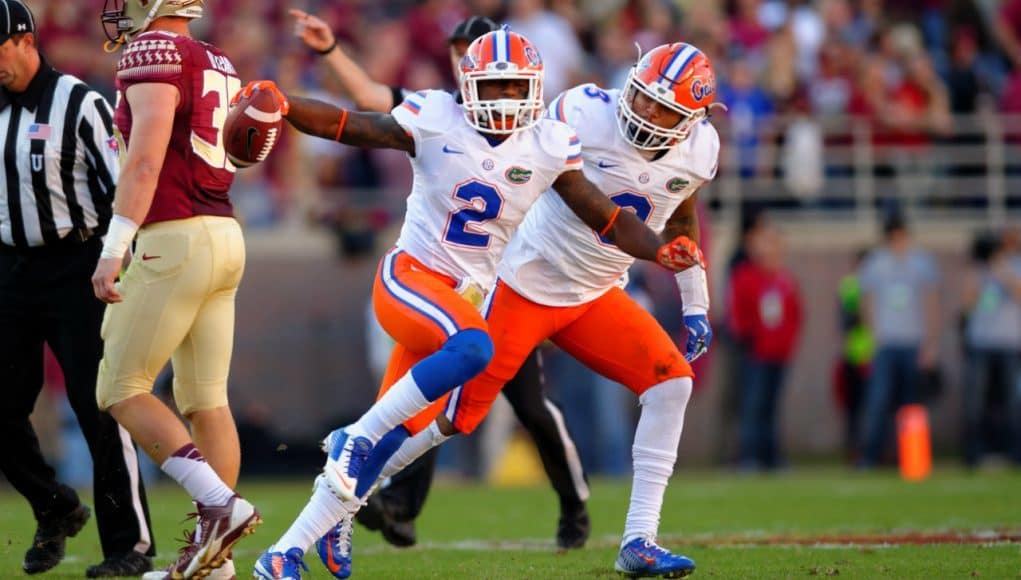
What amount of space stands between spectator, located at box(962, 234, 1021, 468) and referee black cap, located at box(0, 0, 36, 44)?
28.9 ft

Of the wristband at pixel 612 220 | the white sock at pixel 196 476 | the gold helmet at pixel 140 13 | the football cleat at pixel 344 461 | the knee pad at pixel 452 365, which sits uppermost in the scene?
the gold helmet at pixel 140 13

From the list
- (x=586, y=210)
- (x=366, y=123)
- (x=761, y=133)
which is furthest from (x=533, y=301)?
(x=761, y=133)

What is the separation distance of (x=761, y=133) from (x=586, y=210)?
27.9 feet

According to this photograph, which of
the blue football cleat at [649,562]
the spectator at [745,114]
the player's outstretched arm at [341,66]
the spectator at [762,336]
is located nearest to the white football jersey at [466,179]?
the blue football cleat at [649,562]

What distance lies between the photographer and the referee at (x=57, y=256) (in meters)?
5.77

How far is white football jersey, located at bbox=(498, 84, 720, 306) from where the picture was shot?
5.88 m

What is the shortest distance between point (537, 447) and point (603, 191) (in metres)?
1.47

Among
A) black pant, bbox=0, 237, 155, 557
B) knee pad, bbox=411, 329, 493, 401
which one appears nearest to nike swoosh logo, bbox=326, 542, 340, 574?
knee pad, bbox=411, 329, 493, 401

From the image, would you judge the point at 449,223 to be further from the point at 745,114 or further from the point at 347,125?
the point at 745,114

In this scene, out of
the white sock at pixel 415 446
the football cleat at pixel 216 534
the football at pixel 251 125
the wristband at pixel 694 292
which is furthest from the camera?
the wristband at pixel 694 292

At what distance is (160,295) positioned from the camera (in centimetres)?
507

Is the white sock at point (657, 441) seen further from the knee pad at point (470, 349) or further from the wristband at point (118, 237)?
the wristband at point (118, 237)

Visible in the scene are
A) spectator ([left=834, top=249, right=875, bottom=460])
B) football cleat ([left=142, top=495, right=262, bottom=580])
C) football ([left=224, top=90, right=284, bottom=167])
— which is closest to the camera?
football ([left=224, top=90, right=284, bottom=167])

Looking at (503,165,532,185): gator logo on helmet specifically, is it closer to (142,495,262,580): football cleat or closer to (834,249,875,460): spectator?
(142,495,262,580): football cleat
